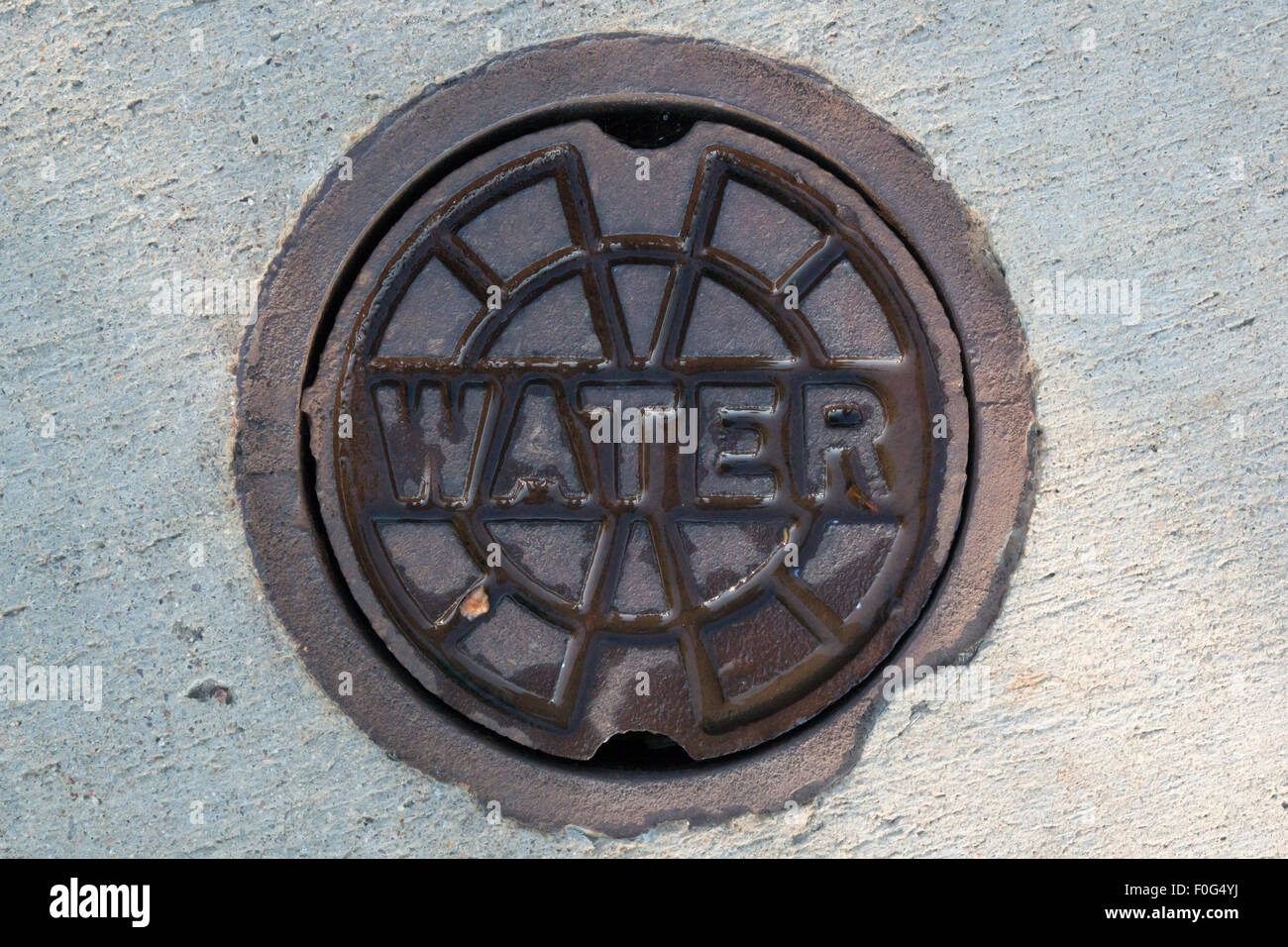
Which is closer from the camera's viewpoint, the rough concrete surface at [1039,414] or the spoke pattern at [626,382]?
the spoke pattern at [626,382]

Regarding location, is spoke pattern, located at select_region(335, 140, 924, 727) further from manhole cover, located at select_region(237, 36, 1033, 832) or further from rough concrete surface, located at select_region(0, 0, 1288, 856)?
rough concrete surface, located at select_region(0, 0, 1288, 856)

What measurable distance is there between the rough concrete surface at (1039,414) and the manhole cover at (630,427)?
0.51 feet

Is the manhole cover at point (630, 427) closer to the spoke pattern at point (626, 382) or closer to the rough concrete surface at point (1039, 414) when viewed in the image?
the spoke pattern at point (626, 382)

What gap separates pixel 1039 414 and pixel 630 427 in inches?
41.1

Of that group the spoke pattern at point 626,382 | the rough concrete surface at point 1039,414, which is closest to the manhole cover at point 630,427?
the spoke pattern at point 626,382

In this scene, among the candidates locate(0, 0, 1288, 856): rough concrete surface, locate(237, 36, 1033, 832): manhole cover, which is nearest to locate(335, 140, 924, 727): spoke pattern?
locate(237, 36, 1033, 832): manhole cover

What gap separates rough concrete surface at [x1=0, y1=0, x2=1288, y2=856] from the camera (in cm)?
230

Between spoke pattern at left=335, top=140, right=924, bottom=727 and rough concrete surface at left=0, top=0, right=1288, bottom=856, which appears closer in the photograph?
spoke pattern at left=335, top=140, right=924, bottom=727

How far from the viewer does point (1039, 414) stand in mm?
2293

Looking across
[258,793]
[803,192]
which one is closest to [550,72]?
[803,192]

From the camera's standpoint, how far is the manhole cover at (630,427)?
214cm

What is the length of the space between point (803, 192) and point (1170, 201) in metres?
0.96

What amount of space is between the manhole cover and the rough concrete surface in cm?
15

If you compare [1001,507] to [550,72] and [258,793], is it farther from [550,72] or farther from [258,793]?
[258,793]
